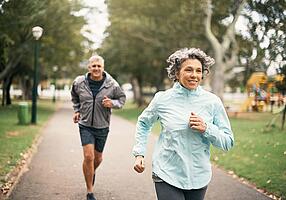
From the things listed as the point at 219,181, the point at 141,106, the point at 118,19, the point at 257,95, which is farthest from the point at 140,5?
the point at 219,181

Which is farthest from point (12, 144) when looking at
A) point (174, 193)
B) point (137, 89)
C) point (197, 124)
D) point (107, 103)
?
point (137, 89)

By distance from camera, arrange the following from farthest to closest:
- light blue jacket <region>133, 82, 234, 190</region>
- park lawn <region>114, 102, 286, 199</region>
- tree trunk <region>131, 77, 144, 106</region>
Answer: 1. tree trunk <region>131, 77, 144, 106</region>
2. park lawn <region>114, 102, 286, 199</region>
3. light blue jacket <region>133, 82, 234, 190</region>

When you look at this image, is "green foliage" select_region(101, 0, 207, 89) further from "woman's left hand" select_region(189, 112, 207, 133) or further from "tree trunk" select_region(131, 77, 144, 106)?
"woman's left hand" select_region(189, 112, 207, 133)

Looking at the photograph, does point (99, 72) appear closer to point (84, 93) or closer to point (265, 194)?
point (84, 93)

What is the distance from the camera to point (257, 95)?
33500 mm

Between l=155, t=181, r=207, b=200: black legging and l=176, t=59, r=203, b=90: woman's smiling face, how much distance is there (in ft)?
2.51

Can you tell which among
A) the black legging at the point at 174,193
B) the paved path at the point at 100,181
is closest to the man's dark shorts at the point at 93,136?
the paved path at the point at 100,181

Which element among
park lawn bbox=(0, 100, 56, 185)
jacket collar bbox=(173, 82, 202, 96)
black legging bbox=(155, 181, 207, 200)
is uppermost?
jacket collar bbox=(173, 82, 202, 96)

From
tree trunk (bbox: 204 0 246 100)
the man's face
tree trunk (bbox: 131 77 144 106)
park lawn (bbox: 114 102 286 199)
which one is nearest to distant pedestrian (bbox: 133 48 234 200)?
the man's face

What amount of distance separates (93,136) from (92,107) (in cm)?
40

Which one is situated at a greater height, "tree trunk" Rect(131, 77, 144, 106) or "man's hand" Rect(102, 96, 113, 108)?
"man's hand" Rect(102, 96, 113, 108)

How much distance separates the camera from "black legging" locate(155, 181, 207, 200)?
11.2 ft

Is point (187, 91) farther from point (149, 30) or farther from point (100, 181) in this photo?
point (149, 30)

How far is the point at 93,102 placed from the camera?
622cm
